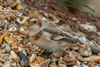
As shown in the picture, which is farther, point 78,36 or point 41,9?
point 41,9

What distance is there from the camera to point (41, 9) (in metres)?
3.41

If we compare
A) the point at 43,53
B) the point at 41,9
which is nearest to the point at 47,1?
the point at 41,9

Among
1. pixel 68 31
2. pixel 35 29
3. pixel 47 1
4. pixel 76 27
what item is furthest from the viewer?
pixel 47 1

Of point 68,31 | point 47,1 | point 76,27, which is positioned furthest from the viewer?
point 47,1

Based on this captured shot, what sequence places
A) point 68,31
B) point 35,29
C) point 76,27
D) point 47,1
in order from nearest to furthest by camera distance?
point 35,29, point 68,31, point 76,27, point 47,1

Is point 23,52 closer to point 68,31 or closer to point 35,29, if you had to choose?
point 35,29

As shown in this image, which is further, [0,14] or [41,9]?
[41,9]

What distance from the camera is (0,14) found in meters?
3.12

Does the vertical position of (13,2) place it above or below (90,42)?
above

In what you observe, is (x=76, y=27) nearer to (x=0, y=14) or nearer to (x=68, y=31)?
(x=68, y=31)

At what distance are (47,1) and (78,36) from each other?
2.09ft

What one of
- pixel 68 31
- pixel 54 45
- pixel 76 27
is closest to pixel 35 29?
pixel 54 45

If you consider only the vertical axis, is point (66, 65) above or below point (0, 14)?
below

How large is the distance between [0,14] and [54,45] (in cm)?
54
